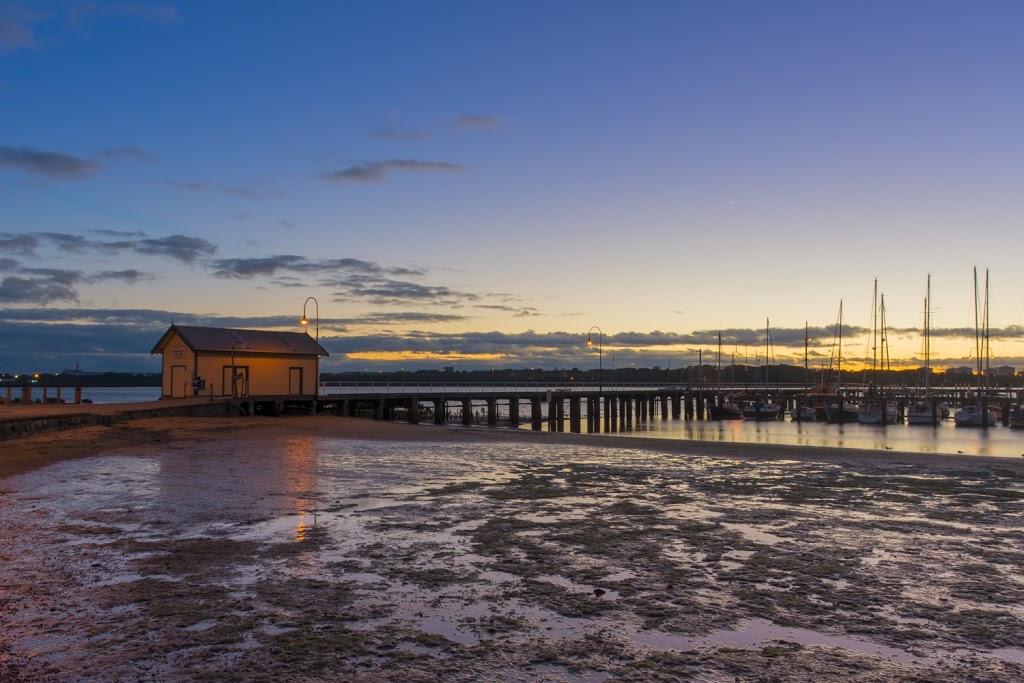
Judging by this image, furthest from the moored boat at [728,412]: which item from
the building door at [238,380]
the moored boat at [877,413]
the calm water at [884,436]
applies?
the building door at [238,380]

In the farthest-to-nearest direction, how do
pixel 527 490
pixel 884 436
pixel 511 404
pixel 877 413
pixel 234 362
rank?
pixel 877 413 → pixel 511 404 → pixel 884 436 → pixel 234 362 → pixel 527 490

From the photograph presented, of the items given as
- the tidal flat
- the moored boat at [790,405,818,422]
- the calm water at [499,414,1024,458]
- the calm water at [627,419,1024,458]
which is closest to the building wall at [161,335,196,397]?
the calm water at [499,414,1024,458]

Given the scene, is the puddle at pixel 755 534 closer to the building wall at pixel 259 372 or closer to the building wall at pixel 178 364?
the building wall at pixel 259 372

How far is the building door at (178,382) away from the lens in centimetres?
4378

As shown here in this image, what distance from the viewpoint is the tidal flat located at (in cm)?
525

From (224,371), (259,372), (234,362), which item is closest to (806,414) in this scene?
(259,372)

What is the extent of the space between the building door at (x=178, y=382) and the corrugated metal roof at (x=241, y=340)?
6.41 feet

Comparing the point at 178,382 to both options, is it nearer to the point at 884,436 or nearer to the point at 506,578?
the point at 506,578

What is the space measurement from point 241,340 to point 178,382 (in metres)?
4.27

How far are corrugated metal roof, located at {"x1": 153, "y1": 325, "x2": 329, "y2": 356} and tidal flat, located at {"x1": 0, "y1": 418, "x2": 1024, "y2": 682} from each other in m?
29.4

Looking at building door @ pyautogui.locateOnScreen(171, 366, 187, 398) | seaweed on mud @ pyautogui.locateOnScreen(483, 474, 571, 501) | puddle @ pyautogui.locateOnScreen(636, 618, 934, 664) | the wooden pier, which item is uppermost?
building door @ pyautogui.locateOnScreen(171, 366, 187, 398)

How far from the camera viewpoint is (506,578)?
293 inches

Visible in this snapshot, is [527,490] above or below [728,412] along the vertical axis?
above

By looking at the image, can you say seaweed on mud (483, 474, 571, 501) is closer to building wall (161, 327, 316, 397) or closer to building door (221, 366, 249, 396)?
building door (221, 366, 249, 396)
